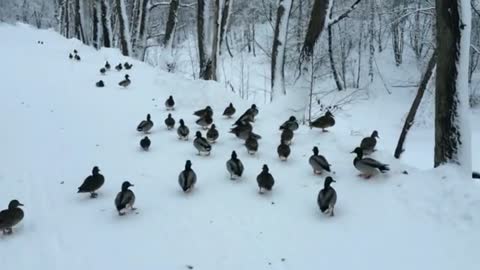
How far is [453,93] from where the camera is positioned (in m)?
6.60

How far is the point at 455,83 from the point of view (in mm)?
6578

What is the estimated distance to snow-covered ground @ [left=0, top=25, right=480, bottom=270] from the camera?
18.3 feet

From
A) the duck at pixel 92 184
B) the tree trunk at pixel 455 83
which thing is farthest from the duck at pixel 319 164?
the duck at pixel 92 184

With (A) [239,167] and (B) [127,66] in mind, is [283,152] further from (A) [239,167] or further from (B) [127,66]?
(B) [127,66]

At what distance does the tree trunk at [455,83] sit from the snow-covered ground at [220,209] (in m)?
0.36

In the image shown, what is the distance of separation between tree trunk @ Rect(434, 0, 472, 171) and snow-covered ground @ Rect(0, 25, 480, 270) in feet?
1.17

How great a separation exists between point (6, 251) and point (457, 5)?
6758mm

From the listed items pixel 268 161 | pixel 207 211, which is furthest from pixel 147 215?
pixel 268 161

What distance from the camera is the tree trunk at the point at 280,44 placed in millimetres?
13188

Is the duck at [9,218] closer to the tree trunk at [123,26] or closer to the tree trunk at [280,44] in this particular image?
the tree trunk at [280,44]

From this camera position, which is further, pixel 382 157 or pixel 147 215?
pixel 382 157

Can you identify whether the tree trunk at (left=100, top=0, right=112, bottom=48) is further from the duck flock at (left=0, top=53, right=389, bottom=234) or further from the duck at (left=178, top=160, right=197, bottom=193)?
the duck at (left=178, top=160, right=197, bottom=193)

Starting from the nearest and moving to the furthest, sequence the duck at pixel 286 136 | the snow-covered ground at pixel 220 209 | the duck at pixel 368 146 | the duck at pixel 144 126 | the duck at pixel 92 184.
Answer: the snow-covered ground at pixel 220 209 < the duck at pixel 92 184 < the duck at pixel 368 146 < the duck at pixel 286 136 < the duck at pixel 144 126

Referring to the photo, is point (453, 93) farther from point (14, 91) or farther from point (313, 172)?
point (14, 91)
